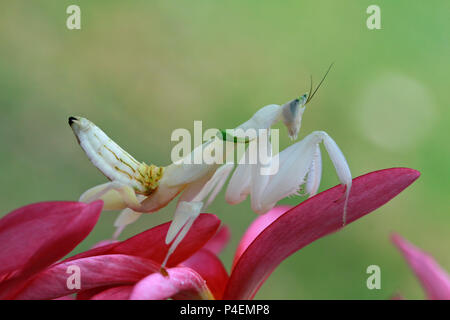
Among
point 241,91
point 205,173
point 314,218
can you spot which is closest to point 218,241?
point 205,173

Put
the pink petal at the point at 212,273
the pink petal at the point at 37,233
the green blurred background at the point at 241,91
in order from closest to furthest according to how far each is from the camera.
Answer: the pink petal at the point at 37,233 < the pink petal at the point at 212,273 < the green blurred background at the point at 241,91

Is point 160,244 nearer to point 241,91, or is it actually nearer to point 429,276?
point 429,276

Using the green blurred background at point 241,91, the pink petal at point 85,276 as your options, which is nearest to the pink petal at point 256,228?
the pink petal at point 85,276

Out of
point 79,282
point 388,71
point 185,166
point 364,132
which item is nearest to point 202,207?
point 185,166

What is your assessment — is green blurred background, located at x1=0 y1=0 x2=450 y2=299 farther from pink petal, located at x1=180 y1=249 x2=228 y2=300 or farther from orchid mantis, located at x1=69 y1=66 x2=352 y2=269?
pink petal, located at x1=180 y1=249 x2=228 y2=300

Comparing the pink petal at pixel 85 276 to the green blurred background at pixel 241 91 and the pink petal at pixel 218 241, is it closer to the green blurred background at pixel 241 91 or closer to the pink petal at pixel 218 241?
the pink petal at pixel 218 241
